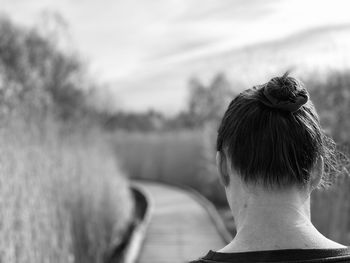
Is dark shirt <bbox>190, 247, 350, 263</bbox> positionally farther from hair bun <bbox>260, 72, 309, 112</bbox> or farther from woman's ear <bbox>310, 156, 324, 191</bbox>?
hair bun <bbox>260, 72, 309, 112</bbox>

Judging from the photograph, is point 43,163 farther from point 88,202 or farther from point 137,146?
point 137,146

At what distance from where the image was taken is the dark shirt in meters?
1.10

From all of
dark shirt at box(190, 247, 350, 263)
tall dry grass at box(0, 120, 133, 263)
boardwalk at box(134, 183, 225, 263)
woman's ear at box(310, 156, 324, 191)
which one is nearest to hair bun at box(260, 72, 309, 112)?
woman's ear at box(310, 156, 324, 191)

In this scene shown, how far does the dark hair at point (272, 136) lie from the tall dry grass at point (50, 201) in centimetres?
271

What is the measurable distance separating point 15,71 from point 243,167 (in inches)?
566

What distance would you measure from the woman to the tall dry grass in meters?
2.68

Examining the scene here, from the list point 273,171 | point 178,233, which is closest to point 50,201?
point 273,171

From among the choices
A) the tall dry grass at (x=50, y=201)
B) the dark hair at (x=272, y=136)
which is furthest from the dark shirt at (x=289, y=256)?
the tall dry grass at (x=50, y=201)

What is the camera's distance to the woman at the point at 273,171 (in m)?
1.14

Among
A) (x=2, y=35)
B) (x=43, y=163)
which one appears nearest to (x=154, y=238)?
(x=43, y=163)

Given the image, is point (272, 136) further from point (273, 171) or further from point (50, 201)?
point (50, 201)

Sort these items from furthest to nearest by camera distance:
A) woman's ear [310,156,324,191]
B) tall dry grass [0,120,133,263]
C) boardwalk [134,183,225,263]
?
boardwalk [134,183,225,263] → tall dry grass [0,120,133,263] → woman's ear [310,156,324,191]

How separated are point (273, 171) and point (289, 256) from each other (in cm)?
17

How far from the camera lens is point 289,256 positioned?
111 cm
